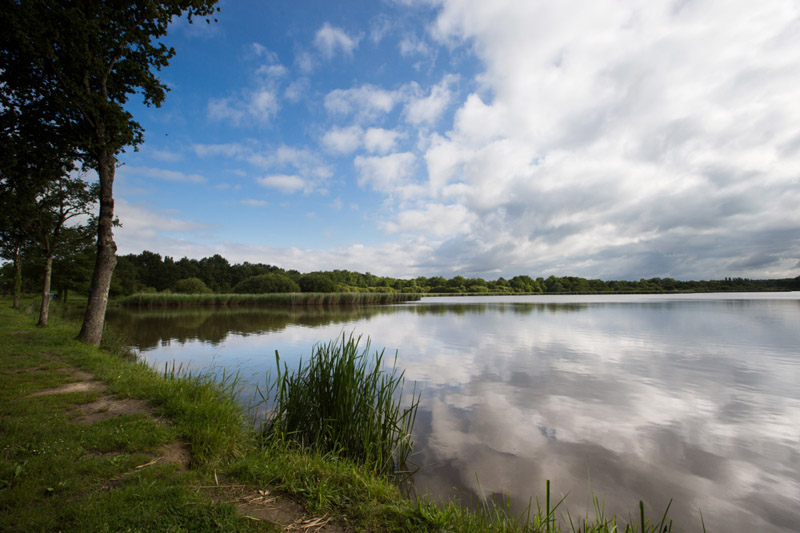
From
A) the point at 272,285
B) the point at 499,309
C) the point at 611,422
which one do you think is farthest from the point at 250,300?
the point at 611,422

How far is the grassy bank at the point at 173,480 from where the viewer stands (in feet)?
7.19

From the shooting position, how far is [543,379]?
799 cm

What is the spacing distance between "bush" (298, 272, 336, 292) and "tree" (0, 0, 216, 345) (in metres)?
67.4

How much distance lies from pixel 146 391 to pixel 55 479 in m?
2.68

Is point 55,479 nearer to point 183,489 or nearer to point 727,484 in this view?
point 183,489

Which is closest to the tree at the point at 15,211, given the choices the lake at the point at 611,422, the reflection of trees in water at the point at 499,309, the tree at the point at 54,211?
Answer: the tree at the point at 54,211

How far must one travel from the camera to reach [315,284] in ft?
258

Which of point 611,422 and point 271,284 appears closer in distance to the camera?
point 611,422

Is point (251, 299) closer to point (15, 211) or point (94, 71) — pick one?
point (15, 211)

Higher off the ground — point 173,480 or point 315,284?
point 315,284

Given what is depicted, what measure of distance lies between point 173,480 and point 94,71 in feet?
33.5

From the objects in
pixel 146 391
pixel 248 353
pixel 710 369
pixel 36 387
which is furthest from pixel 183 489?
pixel 710 369

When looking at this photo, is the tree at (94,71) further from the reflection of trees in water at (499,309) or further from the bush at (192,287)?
the bush at (192,287)

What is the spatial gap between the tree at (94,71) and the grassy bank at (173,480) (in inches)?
222
